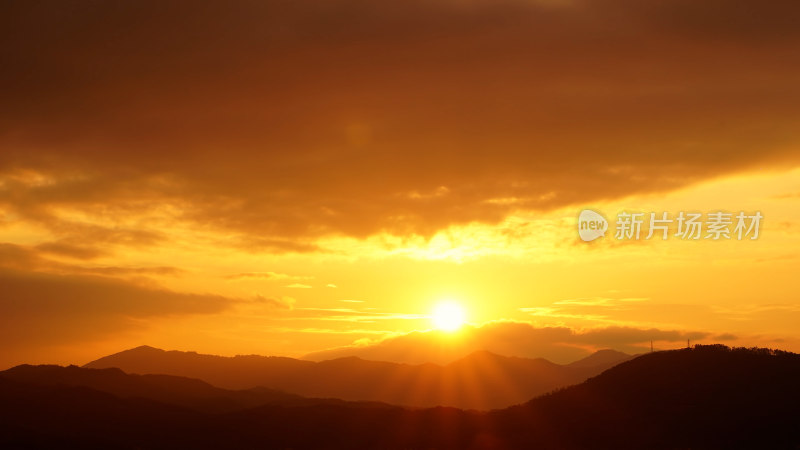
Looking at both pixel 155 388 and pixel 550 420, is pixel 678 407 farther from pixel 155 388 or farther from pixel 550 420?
pixel 155 388

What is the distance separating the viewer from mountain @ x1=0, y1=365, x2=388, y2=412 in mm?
107438

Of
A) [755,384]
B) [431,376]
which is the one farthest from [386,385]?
[755,384]

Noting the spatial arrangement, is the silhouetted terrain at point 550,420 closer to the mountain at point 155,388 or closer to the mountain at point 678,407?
the mountain at point 678,407

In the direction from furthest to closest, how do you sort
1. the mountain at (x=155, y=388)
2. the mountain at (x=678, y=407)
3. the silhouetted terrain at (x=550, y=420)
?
the mountain at (x=155, y=388)
the silhouetted terrain at (x=550, y=420)
the mountain at (x=678, y=407)

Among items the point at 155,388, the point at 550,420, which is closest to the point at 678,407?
the point at 550,420

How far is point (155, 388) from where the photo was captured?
118625 mm

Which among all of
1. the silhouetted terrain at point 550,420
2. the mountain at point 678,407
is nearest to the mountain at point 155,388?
the silhouetted terrain at point 550,420

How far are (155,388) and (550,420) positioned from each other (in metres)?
83.1

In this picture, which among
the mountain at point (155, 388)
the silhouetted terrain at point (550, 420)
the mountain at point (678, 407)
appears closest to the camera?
the mountain at point (678, 407)

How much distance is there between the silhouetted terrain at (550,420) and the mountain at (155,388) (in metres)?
28.1

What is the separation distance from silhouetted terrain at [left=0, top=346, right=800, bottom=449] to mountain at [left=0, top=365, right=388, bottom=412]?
92.1 ft

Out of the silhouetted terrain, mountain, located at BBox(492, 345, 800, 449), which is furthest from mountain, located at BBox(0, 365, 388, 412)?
mountain, located at BBox(492, 345, 800, 449)

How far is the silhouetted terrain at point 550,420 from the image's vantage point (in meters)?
49.8

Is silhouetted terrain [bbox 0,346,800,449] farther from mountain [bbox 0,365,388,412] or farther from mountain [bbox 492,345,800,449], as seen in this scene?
mountain [bbox 0,365,388,412]
